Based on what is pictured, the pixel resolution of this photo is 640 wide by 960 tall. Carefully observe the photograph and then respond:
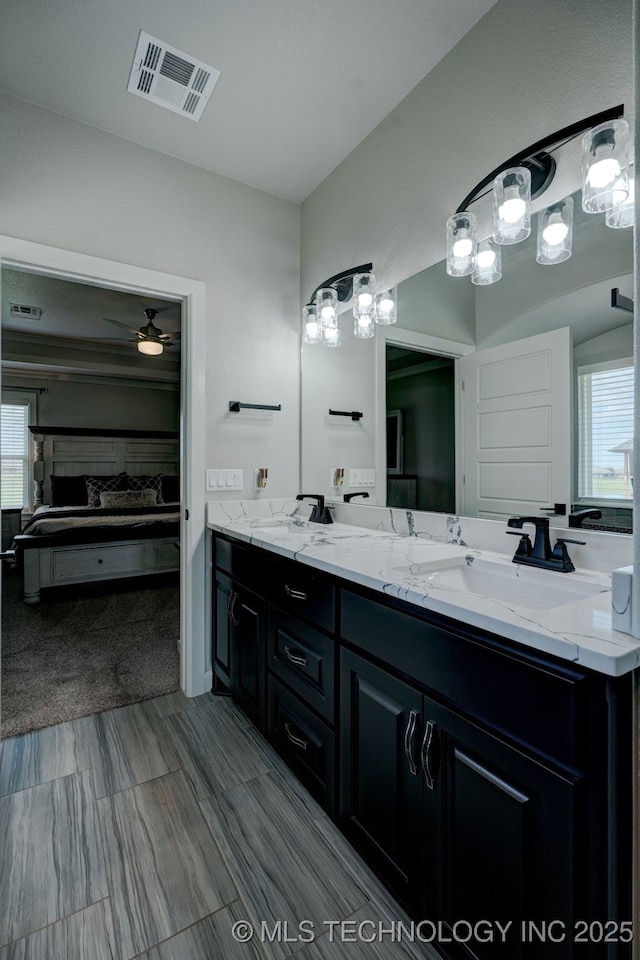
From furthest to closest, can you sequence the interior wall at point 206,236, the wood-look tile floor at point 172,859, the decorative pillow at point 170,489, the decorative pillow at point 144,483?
the decorative pillow at point 170,489 → the decorative pillow at point 144,483 → the interior wall at point 206,236 → the wood-look tile floor at point 172,859

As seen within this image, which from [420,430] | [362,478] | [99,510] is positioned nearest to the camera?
[420,430]

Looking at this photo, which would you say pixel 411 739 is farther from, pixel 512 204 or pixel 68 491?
pixel 68 491

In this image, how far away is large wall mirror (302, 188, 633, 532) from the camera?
127 centimetres

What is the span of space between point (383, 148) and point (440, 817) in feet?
8.63

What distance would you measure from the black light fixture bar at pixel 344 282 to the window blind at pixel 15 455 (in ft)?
16.7

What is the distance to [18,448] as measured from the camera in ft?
19.1

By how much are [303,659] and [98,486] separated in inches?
203

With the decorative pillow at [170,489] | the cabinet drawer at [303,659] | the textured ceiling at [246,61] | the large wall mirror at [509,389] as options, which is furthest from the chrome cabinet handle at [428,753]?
the decorative pillow at [170,489]

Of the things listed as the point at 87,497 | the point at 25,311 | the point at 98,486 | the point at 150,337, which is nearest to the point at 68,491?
the point at 87,497

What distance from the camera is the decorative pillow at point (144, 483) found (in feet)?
20.1

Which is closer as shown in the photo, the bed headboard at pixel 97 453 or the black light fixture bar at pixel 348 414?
the black light fixture bar at pixel 348 414

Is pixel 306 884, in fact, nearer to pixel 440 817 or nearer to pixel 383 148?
pixel 440 817

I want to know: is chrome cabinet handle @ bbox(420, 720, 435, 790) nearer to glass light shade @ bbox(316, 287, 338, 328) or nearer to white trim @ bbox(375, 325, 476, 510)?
white trim @ bbox(375, 325, 476, 510)

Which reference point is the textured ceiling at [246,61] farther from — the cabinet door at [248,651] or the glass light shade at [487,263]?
the cabinet door at [248,651]
